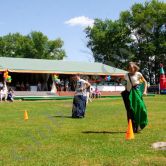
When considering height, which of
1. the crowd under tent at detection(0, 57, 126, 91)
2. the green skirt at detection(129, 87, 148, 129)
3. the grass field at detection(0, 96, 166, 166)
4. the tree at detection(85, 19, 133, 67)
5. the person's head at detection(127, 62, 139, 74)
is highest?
the tree at detection(85, 19, 133, 67)

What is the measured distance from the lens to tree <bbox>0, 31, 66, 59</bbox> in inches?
3762

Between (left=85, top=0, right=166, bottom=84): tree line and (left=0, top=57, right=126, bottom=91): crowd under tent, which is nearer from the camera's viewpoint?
(left=0, top=57, right=126, bottom=91): crowd under tent

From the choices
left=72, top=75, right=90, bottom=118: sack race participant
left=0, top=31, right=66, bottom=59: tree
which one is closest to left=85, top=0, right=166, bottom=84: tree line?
left=0, top=31, right=66, bottom=59: tree

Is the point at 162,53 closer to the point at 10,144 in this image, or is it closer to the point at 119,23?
the point at 119,23

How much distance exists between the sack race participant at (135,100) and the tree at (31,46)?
8427 centimetres

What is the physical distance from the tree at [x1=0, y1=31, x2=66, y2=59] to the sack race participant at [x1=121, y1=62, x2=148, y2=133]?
84.3 meters

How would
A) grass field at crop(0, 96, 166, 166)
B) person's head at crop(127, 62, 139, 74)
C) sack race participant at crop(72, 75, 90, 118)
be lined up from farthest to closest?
sack race participant at crop(72, 75, 90, 118) < person's head at crop(127, 62, 139, 74) < grass field at crop(0, 96, 166, 166)

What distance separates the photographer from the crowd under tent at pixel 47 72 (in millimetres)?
44150

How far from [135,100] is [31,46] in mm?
85435

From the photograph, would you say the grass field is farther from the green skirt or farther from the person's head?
the person's head

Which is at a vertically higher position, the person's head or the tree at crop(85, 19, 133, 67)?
the tree at crop(85, 19, 133, 67)

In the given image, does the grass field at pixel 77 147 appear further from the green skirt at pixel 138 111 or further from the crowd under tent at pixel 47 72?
the crowd under tent at pixel 47 72

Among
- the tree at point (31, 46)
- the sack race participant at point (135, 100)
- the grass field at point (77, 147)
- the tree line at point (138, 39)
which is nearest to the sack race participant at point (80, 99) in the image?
the grass field at point (77, 147)

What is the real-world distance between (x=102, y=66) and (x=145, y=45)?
1971 centimetres
